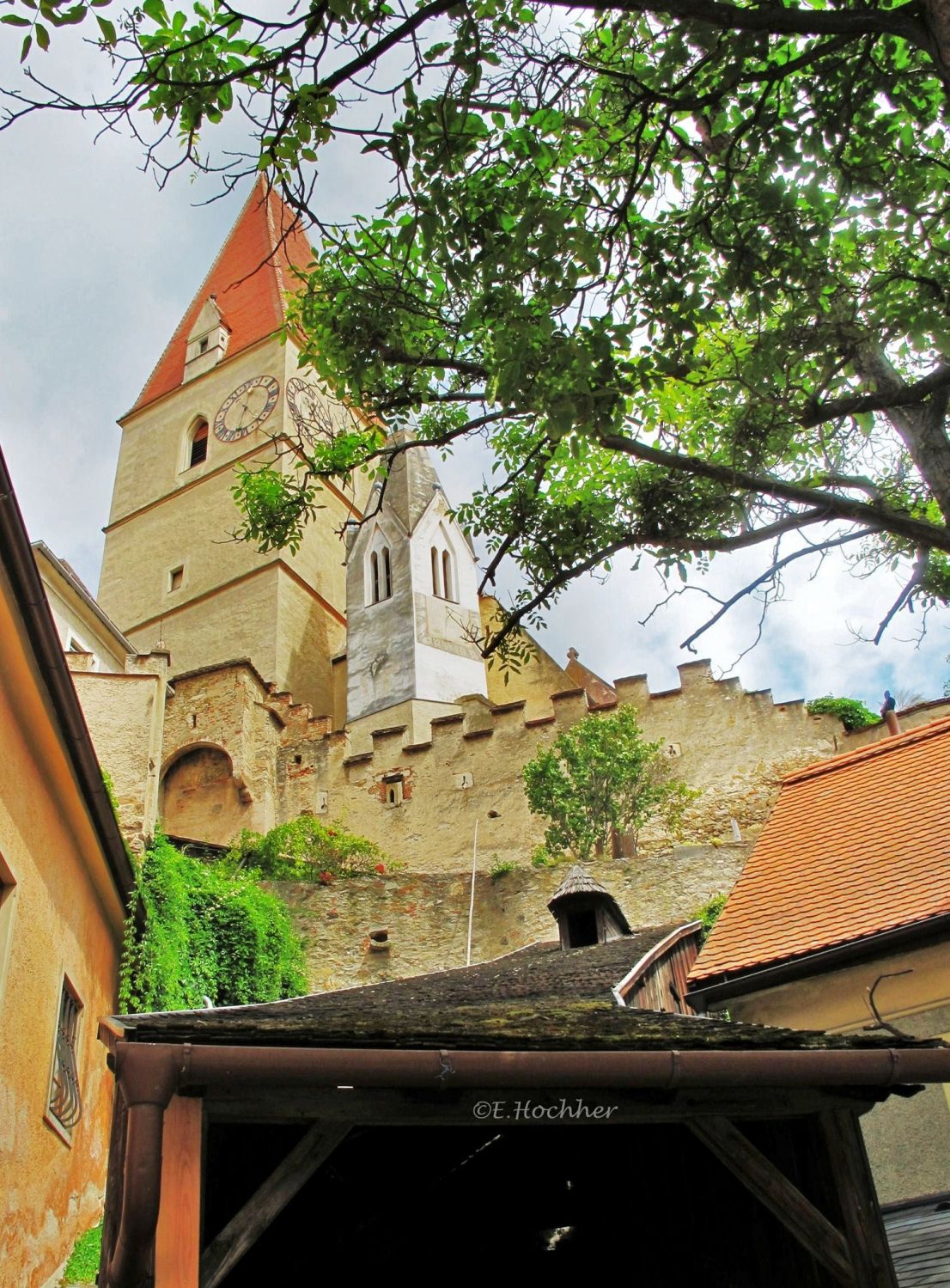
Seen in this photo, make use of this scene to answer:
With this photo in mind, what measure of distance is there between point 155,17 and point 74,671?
1696 centimetres

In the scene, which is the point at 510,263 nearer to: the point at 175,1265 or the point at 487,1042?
the point at 487,1042

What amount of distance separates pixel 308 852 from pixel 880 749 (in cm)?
1584

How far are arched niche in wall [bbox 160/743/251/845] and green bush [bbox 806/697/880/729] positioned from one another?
13724 mm

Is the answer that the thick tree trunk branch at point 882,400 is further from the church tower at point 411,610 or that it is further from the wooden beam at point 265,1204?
the church tower at point 411,610

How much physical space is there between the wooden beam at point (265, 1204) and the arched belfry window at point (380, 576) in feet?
97.4

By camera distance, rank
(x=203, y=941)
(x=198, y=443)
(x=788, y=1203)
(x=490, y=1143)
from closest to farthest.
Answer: (x=788, y=1203), (x=490, y=1143), (x=203, y=941), (x=198, y=443)

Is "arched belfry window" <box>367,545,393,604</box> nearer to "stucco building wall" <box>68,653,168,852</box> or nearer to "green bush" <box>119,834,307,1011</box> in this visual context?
"stucco building wall" <box>68,653,168,852</box>

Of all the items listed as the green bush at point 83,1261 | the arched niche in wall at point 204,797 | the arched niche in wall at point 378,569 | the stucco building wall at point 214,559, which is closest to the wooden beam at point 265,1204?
the green bush at point 83,1261

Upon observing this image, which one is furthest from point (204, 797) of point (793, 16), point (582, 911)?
point (793, 16)

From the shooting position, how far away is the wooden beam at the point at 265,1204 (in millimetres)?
4570

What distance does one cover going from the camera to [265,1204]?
187 inches

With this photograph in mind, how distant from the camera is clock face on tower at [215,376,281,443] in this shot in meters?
42.0

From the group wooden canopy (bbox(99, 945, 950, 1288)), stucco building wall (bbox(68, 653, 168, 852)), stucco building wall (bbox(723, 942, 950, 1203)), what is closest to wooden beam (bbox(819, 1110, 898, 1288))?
wooden canopy (bbox(99, 945, 950, 1288))

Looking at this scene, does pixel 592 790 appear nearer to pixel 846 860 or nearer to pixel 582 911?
pixel 582 911
